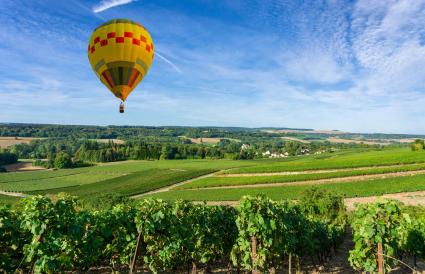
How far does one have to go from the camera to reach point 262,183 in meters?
57.7

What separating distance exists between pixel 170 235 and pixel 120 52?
14.2 metres

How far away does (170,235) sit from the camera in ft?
38.7

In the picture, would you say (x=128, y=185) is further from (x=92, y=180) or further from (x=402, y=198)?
(x=402, y=198)

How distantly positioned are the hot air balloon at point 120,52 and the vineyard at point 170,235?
39.8ft

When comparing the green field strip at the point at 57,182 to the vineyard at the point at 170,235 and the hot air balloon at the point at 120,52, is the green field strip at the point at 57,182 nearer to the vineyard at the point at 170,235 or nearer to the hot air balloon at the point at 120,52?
the hot air balloon at the point at 120,52

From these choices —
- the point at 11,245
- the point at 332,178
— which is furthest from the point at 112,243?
the point at 332,178

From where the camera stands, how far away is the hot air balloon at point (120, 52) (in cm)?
2053

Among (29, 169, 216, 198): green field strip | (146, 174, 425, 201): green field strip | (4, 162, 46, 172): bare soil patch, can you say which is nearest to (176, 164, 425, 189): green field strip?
(146, 174, 425, 201): green field strip

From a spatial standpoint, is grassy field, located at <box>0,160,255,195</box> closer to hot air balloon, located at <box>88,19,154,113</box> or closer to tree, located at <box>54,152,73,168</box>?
tree, located at <box>54,152,73,168</box>

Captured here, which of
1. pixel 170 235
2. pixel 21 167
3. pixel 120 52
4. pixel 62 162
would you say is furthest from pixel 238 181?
pixel 21 167

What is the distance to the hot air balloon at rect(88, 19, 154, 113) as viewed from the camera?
20.5m

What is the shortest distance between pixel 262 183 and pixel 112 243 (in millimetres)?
48150

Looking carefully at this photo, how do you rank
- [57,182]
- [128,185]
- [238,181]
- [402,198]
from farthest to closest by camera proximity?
[57,182] → [128,185] → [238,181] → [402,198]

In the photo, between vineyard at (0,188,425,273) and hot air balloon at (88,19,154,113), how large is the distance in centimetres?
1212
